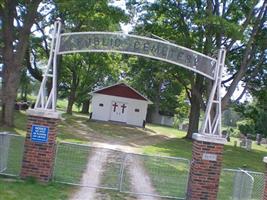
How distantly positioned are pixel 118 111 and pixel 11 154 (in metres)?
34.7

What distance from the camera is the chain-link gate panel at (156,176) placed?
503 inches

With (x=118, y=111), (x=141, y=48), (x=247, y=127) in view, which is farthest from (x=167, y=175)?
(x=247, y=127)

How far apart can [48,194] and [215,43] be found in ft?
71.5

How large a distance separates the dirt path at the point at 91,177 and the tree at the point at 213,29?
551 inches

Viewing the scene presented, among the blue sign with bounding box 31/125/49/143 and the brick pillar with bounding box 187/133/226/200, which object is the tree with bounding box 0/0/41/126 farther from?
the brick pillar with bounding box 187/133/226/200

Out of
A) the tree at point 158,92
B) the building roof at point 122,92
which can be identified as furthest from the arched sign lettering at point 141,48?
the tree at point 158,92

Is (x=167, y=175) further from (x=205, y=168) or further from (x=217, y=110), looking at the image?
(x=217, y=110)

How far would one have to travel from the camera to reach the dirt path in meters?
11.4

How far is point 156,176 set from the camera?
13.8 m

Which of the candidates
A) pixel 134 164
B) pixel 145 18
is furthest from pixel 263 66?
pixel 134 164

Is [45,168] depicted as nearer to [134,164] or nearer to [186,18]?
[134,164]

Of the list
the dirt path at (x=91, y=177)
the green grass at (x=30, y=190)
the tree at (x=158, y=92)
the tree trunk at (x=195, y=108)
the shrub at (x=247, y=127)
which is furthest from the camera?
the shrub at (x=247, y=127)

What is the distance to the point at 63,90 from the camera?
6581 cm

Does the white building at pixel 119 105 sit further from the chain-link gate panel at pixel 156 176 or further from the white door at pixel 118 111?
the chain-link gate panel at pixel 156 176
